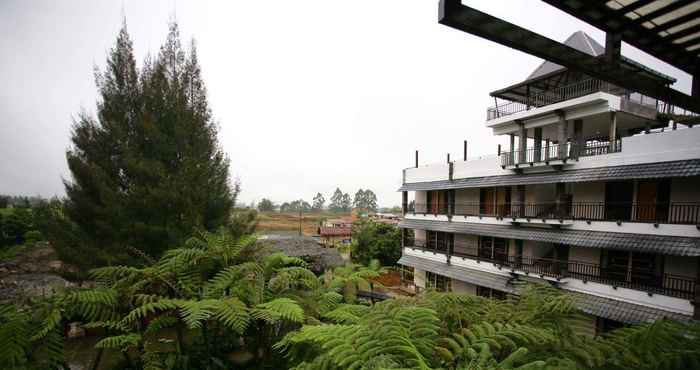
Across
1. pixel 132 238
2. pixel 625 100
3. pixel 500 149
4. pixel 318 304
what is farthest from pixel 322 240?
pixel 318 304

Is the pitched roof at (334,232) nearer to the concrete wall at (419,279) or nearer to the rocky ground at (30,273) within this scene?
the concrete wall at (419,279)

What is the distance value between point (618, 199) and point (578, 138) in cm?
296

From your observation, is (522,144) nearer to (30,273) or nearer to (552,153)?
(552,153)

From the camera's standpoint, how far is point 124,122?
11906mm

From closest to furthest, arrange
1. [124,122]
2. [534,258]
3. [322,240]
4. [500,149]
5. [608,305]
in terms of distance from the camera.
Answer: [608,305] < [124,122] < [534,258] < [500,149] < [322,240]

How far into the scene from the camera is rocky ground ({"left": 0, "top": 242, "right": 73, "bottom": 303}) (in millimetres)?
14891

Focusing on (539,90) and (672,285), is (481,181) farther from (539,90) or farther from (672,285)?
(672,285)

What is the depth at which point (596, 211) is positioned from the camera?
39.7 ft

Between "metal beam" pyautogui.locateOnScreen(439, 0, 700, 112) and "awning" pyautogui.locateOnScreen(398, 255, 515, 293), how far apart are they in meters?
12.4

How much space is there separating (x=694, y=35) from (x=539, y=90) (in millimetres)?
14035

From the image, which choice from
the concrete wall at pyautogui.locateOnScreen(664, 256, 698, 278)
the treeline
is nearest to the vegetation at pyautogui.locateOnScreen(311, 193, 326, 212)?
the treeline

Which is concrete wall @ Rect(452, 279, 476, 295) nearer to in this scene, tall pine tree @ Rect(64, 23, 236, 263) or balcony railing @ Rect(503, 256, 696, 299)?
balcony railing @ Rect(503, 256, 696, 299)

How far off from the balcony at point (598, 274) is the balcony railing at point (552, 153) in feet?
14.6

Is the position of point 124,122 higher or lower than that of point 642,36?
higher
